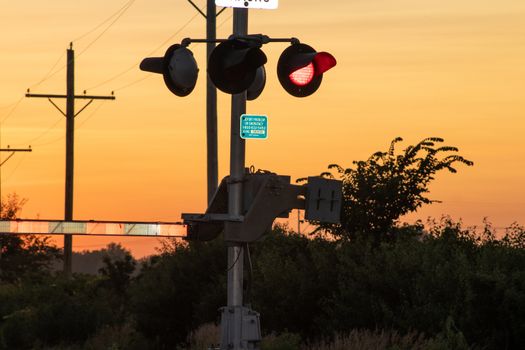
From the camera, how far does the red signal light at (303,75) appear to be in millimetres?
16328

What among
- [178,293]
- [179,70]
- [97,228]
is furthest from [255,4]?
[178,293]

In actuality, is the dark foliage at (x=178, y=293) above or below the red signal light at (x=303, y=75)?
below

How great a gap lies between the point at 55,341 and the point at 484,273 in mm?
24957

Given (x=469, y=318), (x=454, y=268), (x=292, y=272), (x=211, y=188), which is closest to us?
(x=469, y=318)

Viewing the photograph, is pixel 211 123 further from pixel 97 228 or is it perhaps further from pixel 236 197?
pixel 236 197

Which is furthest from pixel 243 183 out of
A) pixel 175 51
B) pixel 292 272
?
pixel 292 272

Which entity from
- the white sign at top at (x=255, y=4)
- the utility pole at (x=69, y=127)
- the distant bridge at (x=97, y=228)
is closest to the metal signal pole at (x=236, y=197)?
the white sign at top at (x=255, y=4)

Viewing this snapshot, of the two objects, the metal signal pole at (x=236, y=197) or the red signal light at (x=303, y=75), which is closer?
the red signal light at (x=303, y=75)

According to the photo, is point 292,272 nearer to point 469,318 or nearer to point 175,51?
point 469,318

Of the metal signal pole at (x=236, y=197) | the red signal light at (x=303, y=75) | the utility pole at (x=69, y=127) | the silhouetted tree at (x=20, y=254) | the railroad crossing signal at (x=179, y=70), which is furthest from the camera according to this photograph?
the silhouetted tree at (x=20, y=254)

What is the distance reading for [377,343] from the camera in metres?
23.6

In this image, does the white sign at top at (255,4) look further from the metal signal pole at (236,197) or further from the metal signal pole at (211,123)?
the metal signal pole at (211,123)

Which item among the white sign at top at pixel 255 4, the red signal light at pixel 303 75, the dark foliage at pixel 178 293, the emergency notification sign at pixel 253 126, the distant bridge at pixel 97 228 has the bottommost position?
the dark foliage at pixel 178 293

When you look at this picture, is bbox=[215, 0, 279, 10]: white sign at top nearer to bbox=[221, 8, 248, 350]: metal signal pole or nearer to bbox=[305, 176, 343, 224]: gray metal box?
bbox=[221, 8, 248, 350]: metal signal pole
